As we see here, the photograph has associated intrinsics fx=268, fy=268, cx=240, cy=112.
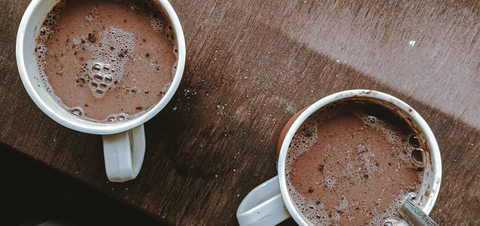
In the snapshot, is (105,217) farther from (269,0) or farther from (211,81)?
(269,0)

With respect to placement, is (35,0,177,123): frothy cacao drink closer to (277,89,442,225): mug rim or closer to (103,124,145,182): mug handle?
(103,124,145,182): mug handle

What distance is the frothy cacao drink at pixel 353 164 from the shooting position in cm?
70

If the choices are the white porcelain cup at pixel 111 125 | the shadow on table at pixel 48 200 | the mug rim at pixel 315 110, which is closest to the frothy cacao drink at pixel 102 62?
the white porcelain cup at pixel 111 125

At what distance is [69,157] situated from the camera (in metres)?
0.78

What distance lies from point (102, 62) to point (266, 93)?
45 cm

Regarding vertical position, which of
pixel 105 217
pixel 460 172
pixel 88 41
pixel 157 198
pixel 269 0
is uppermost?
pixel 269 0

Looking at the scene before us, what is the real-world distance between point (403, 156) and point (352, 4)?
452 mm

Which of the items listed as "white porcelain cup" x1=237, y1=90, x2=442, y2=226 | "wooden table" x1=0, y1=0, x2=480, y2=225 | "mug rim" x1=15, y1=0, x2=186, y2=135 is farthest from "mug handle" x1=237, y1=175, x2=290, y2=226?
"mug rim" x1=15, y1=0, x2=186, y2=135

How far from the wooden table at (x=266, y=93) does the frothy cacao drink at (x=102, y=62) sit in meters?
0.09

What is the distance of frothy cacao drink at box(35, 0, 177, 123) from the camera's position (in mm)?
702

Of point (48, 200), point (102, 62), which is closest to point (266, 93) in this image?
point (102, 62)

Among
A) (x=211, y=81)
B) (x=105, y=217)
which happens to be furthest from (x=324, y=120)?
(x=105, y=217)

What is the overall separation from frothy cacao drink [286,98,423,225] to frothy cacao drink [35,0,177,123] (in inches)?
16.4

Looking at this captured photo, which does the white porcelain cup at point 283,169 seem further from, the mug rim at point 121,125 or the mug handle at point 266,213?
the mug rim at point 121,125
